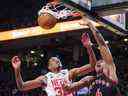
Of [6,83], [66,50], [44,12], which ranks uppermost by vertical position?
[44,12]

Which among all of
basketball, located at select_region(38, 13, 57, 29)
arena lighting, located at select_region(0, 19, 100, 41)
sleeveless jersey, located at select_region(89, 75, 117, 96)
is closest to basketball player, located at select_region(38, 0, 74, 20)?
basketball, located at select_region(38, 13, 57, 29)

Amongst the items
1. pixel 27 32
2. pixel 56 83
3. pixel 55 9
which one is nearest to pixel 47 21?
pixel 55 9

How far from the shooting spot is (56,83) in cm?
586

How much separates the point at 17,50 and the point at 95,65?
629 centimetres

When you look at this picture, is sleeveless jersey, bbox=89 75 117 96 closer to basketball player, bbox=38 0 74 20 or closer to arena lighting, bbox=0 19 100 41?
arena lighting, bbox=0 19 100 41

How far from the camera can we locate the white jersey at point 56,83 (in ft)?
19.2

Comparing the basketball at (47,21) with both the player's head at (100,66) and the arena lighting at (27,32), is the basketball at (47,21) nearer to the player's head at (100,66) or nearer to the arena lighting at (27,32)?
the player's head at (100,66)

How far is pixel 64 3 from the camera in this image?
5.37 meters

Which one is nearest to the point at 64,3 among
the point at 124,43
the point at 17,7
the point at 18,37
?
the point at 18,37

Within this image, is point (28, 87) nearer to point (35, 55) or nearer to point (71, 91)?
point (71, 91)

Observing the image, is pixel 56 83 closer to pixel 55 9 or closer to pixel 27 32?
pixel 55 9

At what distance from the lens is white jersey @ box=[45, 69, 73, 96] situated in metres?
5.84

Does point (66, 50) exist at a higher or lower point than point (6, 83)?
higher

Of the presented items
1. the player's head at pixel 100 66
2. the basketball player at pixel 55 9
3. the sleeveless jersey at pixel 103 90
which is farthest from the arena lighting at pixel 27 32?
the player's head at pixel 100 66
